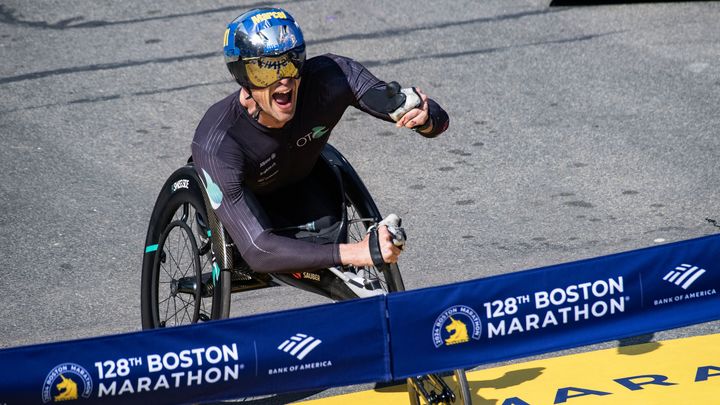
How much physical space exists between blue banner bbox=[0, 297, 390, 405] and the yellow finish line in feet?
4.77

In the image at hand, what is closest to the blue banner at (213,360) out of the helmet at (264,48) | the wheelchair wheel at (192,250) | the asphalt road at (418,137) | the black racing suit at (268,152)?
the black racing suit at (268,152)

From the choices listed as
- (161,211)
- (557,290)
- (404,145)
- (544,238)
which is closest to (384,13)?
(404,145)

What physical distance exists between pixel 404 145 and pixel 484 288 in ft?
15.3

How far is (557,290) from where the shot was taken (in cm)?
419

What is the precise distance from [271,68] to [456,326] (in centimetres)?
142

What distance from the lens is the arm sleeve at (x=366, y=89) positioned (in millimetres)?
4941

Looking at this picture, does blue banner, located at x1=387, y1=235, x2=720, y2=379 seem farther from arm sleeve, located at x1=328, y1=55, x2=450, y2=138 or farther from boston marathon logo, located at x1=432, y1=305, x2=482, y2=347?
arm sleeve, located at x1=328, y1=55, x2=450, y2=138

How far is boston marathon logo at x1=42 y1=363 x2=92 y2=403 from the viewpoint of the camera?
3.80m

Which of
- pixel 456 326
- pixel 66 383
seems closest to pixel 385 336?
pixel 456 326

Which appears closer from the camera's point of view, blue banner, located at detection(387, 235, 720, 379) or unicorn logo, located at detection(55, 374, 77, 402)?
unicorn logo, located at detection(55, 374, 77, 402)

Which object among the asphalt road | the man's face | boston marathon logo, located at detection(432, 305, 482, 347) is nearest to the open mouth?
the man's face

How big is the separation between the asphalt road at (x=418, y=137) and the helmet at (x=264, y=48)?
81.8 inches

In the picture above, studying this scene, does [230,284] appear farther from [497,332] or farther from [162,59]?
[162,59]

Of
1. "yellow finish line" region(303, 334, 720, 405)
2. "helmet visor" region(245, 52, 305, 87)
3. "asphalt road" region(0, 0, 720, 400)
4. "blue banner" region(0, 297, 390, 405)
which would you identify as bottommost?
"blue banner" region(0, 297, 390, 405)
